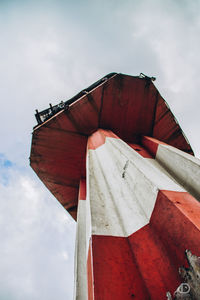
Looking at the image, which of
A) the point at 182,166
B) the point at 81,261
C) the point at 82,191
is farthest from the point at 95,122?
the point at 81,261

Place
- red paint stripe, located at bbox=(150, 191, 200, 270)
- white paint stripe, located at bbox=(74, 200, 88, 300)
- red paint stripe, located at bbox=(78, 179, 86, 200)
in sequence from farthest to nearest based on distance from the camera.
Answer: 1. red paint stripe, located at bbox=(78, 179, 86, 200)
2. white paint stripe, located at bbox=(74, 200, 88, 300)
3. red paint stripe, located at bbox=(150, 191, 200, 270)

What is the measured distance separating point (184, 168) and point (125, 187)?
133cm

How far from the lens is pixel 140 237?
1746mm

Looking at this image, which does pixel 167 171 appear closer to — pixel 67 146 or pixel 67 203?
pixel 67 146

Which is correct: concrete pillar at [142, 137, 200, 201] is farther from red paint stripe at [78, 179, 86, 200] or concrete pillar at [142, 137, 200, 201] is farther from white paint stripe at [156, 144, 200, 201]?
red paint stripe at [78, 179, 86, 200]

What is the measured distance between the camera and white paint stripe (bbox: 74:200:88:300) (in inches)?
98.1

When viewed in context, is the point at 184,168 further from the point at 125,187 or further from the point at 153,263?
the point at 153,263

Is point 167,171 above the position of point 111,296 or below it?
above

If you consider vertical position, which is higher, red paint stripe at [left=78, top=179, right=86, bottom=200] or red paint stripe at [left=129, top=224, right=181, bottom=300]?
red paint stripe at [left=129, top=224, right=181, bottom=300]

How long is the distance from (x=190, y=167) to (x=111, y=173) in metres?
1.35

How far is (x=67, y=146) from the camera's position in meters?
5.23

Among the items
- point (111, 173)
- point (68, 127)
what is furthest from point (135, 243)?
point (68, 127)

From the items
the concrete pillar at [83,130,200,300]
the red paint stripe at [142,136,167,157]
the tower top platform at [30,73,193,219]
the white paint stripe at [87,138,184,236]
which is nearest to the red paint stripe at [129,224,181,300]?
the concrete pillar at [83,130,200,300]

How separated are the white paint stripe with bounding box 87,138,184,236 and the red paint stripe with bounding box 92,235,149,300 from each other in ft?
0.44
